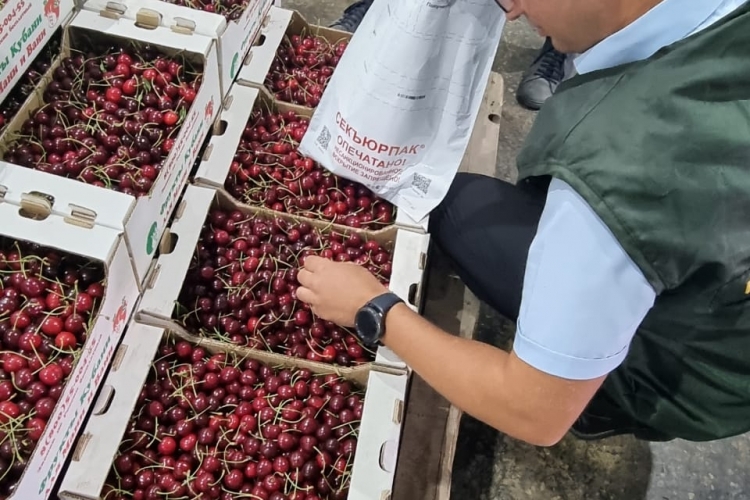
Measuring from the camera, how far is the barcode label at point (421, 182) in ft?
3.94

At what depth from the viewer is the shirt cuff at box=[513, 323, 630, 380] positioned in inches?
26.8

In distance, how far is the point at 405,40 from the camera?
1027mm

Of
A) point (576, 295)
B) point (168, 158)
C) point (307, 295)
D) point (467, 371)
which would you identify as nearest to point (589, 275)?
point (576, 295)

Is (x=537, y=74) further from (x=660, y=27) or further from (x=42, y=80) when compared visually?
(x=660, y=27)

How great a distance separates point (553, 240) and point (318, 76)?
0.95 metres

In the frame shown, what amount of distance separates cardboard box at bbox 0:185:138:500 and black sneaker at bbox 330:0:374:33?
1034mm

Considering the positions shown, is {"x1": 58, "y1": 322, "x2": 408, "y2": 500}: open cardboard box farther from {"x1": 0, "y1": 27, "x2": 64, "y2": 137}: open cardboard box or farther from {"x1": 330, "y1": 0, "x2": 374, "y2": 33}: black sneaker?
{"x1": 330, "y1": 0, "x2": 374, "y2": 33}: black sneaker

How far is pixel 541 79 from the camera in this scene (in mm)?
1903

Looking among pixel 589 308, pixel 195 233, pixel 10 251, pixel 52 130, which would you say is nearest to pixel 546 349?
pixel 589 308

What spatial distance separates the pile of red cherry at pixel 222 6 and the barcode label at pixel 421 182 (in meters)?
0.50

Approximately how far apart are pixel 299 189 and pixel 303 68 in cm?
35

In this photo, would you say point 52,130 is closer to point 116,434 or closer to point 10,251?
point 10,251

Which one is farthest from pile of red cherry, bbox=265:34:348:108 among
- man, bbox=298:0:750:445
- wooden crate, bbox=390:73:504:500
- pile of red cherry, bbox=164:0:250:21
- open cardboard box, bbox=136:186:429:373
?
man, bbox=298:0:750:445

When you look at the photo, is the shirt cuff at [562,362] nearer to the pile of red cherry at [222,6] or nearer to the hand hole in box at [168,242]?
the hand hole in box at [168,242]
